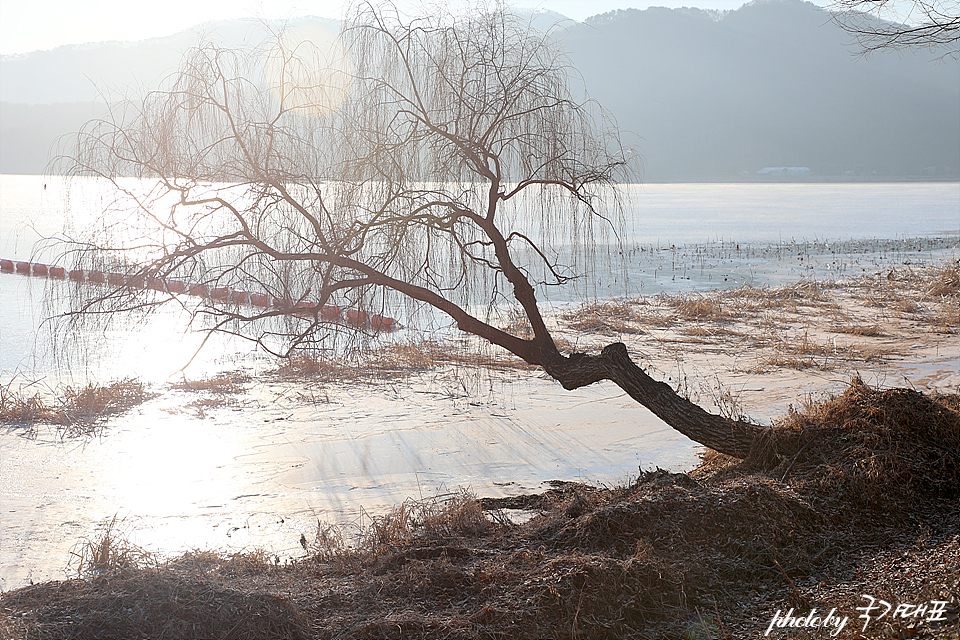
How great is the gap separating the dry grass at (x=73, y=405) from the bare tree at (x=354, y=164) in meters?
3.94

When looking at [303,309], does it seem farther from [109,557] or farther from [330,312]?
[109,557]

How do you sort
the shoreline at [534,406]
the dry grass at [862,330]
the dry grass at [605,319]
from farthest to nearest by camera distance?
the dry grass at [605,319]
the dry grass at [862,330]
the shoreline at [534,406]

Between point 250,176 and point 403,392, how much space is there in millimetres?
5180

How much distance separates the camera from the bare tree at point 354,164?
5762 millimetres

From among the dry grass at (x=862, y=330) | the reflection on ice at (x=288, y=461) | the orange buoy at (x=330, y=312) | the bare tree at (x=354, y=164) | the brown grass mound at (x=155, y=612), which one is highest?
the bare tree at (x=354, y=164)

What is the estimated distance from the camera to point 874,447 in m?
5.45

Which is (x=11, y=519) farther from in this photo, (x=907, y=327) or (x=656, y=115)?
(x=656, y=115)

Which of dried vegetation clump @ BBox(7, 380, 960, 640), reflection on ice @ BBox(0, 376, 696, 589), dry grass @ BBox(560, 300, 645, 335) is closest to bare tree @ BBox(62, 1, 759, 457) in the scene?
dried vegetation clump @ BBox(7, 380, 960, 640)

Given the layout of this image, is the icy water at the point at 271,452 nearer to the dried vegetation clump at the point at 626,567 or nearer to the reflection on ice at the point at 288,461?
the reflection on ice at the point at 288,461

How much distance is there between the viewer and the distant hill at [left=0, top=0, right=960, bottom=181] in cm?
11544

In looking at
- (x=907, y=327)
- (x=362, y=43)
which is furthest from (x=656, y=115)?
(x=362, y=43)

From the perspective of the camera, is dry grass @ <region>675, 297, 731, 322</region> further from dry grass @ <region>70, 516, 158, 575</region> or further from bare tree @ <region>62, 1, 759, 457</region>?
dry grass @ <region>70, 516, 158, 575</region>

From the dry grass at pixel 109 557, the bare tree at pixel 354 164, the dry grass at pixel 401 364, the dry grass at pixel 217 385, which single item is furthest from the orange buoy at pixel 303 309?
the dry grass at pixel 217 385

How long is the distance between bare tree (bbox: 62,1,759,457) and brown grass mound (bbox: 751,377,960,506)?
1.33ft
